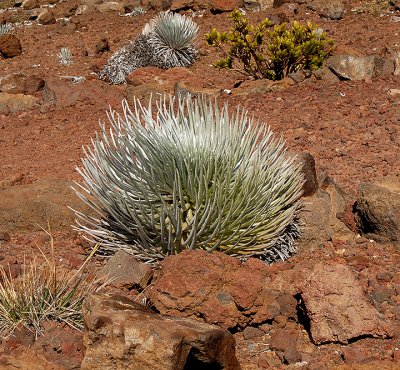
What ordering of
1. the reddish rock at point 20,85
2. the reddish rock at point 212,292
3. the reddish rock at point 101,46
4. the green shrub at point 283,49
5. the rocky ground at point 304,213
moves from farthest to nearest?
the reddish rock at point 101,46
the reddish rock at point 20,85
the green shrub at point 283,49
the reddish rock at point 212,292
the rocky ground at point 304,213

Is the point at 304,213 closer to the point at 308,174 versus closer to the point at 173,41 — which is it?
the point at 308,174

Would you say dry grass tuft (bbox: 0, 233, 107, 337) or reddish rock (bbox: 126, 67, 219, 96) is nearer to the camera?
dry grass tuft (bbox: 0, 233, 107, 337)

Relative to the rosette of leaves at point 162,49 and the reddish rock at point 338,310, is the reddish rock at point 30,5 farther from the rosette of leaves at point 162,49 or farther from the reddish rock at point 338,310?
the reddish rock at point 338,310

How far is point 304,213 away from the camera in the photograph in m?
3.93

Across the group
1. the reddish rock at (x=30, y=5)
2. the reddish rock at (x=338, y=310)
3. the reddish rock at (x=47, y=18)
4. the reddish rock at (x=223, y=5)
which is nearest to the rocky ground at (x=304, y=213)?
the reddish rock at (x=338, y=310)

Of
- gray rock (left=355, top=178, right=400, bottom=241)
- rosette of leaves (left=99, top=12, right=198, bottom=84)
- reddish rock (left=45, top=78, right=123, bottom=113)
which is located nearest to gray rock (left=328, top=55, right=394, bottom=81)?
reddish rock (left=45, top=78, right=123, bottom=113)

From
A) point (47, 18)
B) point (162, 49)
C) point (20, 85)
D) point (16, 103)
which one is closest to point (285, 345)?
point (16, 103)

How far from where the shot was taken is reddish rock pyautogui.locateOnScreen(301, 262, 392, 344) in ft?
9.46

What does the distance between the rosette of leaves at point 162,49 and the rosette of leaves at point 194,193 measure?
6219 millimetres

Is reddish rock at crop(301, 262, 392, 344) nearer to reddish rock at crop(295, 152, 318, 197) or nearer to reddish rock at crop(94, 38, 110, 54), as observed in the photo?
reddish rock at crop(295, 152, 318, 197)

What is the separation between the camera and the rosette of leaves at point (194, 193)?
3463mm

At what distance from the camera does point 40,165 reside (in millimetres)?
5793

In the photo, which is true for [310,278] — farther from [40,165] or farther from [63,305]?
[40,165]

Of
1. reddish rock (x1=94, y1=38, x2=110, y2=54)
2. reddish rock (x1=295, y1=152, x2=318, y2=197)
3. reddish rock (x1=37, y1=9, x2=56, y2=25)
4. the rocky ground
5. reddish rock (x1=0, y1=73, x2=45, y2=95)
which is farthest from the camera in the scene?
reddish rock (x1=37, y1=9, x2=56, y2=25)
